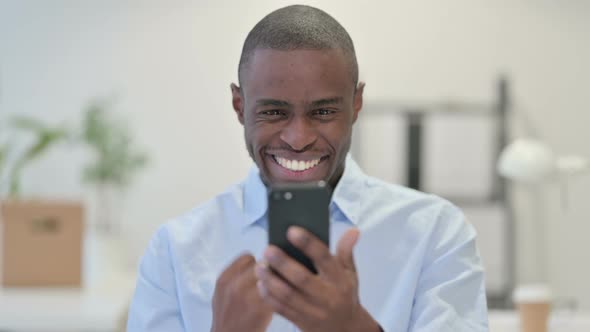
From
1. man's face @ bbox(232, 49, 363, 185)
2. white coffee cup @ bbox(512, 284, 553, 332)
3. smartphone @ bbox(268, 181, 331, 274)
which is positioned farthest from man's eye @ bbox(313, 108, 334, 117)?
white coffee cup @ bbox(512, 284, 553, 332)

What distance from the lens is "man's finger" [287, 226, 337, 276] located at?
1.45ft

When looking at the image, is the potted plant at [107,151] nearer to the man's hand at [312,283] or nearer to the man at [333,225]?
the man at [333,225]

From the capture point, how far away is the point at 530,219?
292cm

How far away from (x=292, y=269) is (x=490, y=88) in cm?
256

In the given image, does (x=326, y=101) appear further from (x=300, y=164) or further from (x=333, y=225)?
(x=333, y=225)

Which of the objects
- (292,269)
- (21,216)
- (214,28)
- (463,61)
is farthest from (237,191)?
(463,61)

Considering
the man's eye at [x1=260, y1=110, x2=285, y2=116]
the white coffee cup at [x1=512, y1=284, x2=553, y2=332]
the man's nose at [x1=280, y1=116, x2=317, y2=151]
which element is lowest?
the white coffee cup at [x1=512, y1=284, x2=553, y2=332]

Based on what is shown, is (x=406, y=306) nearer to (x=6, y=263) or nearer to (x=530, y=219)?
(x=6, y=263)

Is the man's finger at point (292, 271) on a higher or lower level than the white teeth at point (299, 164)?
lower

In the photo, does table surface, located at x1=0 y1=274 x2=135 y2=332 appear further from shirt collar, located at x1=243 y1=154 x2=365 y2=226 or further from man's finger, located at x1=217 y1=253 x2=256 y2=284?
man's finger, located at x1=217 y1=253 x2=256 y2=284

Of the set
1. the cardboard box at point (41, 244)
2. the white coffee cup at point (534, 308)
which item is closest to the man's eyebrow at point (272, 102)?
the white coffee cup at point (534, 308)

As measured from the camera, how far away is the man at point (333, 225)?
611 millimetres

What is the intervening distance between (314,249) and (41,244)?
4.58ft

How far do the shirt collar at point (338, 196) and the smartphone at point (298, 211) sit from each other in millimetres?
246
